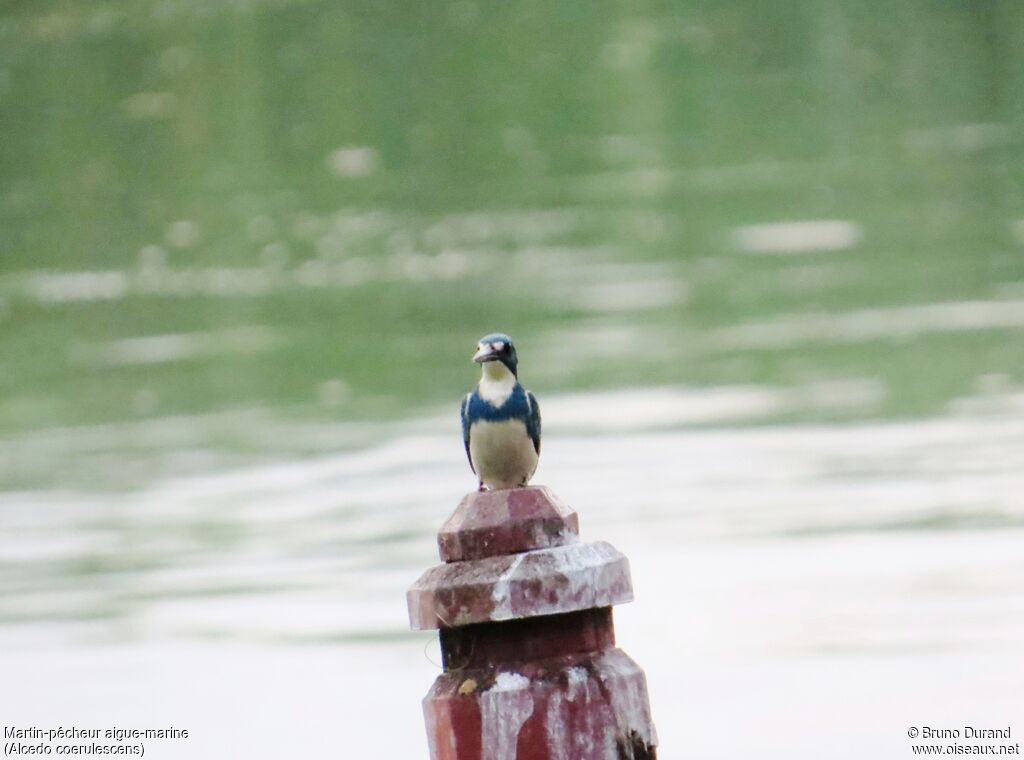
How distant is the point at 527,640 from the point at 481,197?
18.4 metres

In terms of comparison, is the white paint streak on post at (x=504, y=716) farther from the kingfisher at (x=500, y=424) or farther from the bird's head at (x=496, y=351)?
the bird's head at (x=496, y=351)

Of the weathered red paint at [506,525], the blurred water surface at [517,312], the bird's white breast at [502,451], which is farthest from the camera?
the blurred water surface at [517,312]

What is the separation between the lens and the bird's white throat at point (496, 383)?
5020mm

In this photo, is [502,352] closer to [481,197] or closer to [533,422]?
[533,422]

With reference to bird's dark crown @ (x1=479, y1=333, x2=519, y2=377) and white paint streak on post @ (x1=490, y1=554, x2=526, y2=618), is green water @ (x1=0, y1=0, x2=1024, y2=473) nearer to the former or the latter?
bird's dark crown @ (x1=479, y1=333, x2=519, y2=377)

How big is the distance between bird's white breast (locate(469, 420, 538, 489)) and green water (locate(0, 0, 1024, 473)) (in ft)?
26.6

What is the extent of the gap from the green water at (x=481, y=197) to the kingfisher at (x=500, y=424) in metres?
8.05

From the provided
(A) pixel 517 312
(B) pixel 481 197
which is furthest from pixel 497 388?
(B) pixel 481 197

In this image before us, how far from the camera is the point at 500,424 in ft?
16.2

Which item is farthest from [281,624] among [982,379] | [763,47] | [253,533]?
[763,47]

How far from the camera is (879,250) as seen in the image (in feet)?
58.9

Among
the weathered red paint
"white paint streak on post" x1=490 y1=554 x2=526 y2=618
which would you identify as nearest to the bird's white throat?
the weathered red paint

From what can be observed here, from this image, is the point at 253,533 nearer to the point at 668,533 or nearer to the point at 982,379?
the point at 668,533

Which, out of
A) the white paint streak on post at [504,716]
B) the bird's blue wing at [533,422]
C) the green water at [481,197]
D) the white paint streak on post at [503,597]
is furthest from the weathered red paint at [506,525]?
the green water at [481,197]
